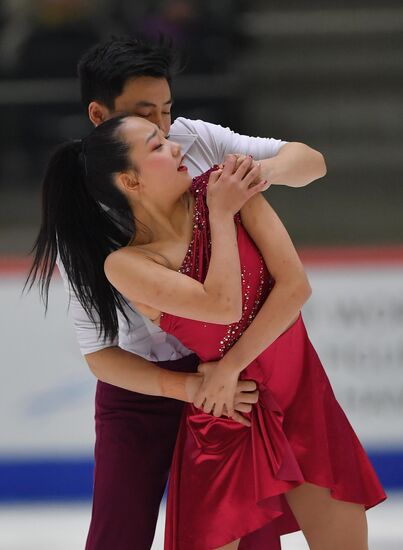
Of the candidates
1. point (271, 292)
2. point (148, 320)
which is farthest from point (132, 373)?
point (271, 292)

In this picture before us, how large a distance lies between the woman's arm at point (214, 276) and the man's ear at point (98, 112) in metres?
0.27

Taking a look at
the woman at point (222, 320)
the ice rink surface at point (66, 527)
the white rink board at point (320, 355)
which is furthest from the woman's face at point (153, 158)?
the white rink board at point (320, 355)

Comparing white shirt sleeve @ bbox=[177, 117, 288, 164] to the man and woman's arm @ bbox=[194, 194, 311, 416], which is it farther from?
woman's arm @ bbox=[194, 194, 311, 416]

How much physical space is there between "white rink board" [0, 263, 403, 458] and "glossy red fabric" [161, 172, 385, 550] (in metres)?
1.71

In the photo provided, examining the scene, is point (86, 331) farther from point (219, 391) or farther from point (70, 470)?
point (70, 470)

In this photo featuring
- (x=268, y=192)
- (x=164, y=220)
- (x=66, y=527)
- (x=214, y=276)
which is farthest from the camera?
(x=268, y=192)

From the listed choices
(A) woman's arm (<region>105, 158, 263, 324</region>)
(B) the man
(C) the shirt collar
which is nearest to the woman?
(A) woman's arm (<region>105, 158, 263, 324</region>)

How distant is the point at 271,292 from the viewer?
1769 millimetres

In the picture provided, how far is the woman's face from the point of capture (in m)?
1.74

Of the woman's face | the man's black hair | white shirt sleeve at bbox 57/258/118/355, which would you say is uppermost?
the man's black hair

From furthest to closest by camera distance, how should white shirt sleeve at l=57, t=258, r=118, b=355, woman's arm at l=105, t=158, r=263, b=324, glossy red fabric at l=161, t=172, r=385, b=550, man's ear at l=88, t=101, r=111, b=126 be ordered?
1. white shirt sleeve at l=57, t=258, r=118, b=355
2. man's ear at l=88, t=101, r=111, b=126
3. glossy red fabric at l=161, t=172, r=385, b=550
4. woman's arm at l=105, t=158, r=263, b=324

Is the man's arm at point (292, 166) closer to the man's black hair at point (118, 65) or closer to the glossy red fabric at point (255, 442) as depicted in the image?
the glossy red fabric at point (255, 442)

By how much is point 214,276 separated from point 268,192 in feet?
8.31

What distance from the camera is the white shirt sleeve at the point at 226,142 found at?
2.04 metres
